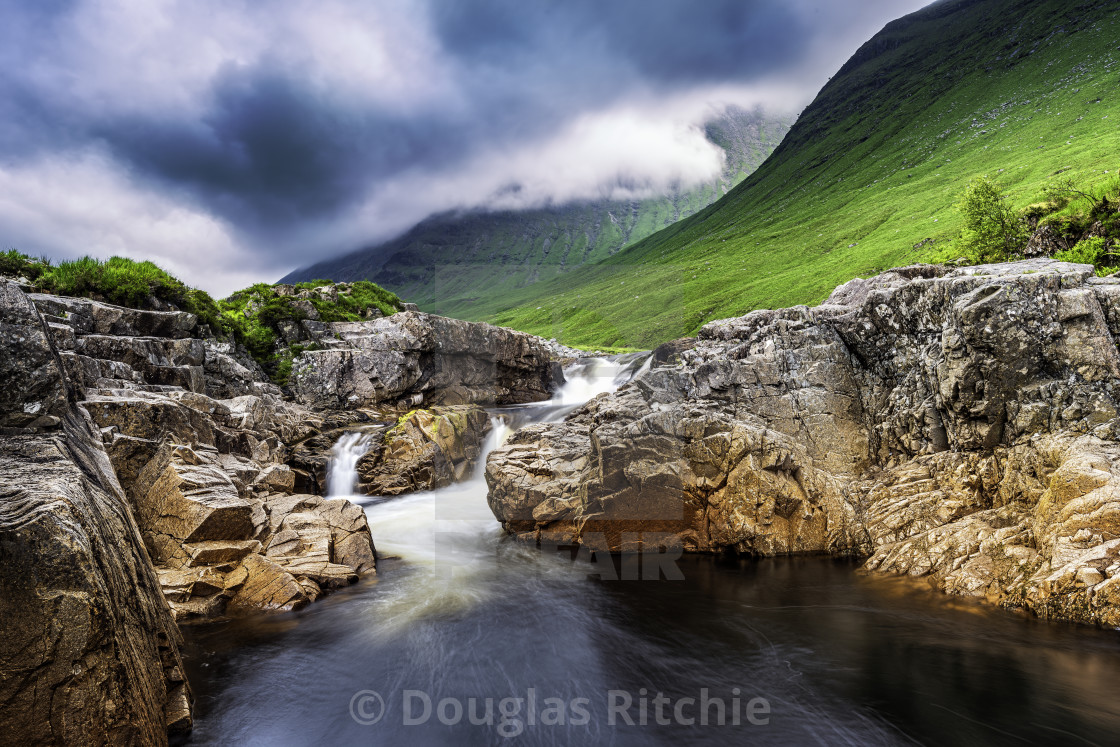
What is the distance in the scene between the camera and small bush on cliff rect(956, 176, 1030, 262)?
40562mm

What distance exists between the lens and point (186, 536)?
44.9 feet

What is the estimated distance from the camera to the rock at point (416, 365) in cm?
3650

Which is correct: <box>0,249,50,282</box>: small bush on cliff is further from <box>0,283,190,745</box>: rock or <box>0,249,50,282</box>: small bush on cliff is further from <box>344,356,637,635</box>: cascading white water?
<box>0,283,190,745</box>: rock

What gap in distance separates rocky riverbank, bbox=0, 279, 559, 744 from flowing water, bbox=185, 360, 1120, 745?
199 centimetres

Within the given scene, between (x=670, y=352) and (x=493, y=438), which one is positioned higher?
(x=670, y=352)

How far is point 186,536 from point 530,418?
2238 centimetres

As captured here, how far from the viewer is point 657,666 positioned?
11594mm

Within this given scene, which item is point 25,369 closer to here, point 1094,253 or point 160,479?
point 160,479

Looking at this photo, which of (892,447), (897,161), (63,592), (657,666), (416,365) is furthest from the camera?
(897,161)

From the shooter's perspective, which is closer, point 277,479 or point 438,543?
point 438,543

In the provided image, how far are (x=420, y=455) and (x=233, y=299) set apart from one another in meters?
27.8

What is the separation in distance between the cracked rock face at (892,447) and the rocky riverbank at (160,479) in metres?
7.87

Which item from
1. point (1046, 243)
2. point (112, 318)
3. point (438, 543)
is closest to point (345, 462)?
point (438, 543)

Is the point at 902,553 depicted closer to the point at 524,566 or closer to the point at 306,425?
the point at 524,566
